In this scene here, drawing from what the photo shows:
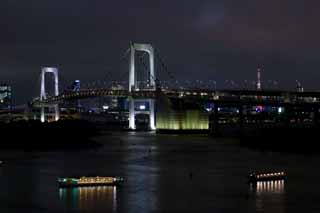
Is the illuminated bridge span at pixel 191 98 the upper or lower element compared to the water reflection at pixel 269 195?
upper

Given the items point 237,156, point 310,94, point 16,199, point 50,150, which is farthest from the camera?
point 310,94

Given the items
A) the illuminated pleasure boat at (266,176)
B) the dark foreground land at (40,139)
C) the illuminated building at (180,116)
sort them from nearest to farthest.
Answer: the illuminated pleasure boat at (266,176)
the dark foreground land at (40,139)
the illuminated building at (180,116)

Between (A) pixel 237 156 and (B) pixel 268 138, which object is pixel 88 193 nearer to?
(A) pixel 237 156

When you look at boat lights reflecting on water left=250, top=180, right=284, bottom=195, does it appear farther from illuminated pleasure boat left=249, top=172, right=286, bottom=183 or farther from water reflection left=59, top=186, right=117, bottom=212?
water reflection left=59, top=186, right=117, bottom=212

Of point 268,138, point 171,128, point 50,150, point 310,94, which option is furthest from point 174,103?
point 50,150

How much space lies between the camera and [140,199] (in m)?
16.4

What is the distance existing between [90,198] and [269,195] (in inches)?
168

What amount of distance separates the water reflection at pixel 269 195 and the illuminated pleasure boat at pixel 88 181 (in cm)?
364

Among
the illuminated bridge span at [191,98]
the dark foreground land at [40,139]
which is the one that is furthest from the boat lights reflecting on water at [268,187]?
the illuminated bridge span at [191,98]

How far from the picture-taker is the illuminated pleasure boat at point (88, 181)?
18.1m

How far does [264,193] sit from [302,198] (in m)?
1.15

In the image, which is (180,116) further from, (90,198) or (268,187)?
(90,198)

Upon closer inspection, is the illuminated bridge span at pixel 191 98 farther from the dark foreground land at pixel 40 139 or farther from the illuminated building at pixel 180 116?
the dark foreground land at pixel 40 139

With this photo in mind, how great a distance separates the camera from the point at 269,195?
16.9 meters
